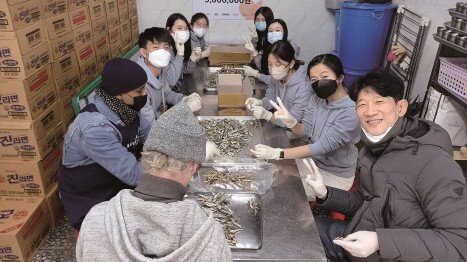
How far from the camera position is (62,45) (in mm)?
3389

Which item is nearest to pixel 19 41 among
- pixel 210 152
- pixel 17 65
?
pixel 17 65

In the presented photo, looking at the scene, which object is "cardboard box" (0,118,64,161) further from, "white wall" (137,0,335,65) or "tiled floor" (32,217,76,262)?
"white wall" (137,0,335,65)

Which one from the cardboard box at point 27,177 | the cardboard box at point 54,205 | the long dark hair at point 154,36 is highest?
the long dark hair at point 154,36

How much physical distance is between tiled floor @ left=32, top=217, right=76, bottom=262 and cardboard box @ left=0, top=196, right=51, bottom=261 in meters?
0.06

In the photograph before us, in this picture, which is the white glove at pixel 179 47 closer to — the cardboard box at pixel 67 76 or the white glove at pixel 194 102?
the white glove at pixel 194 102

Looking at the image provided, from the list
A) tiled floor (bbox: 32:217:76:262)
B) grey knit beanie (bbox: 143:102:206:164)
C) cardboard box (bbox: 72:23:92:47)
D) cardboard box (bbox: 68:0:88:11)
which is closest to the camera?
grey knit beanie (bbox: 143:102:206:164)

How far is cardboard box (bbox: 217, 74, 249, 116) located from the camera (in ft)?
11.1

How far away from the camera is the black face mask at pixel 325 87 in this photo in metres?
2.71

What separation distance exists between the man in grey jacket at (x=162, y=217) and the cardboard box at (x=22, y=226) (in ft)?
6.05

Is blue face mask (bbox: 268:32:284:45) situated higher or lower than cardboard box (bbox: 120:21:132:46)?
higher

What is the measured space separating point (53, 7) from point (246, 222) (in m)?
2.74

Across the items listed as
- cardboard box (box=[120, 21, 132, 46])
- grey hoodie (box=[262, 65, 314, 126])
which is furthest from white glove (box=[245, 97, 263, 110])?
cardboard box (box=[120, 21, 132, 46])

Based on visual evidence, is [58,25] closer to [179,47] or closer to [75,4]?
[75,4]

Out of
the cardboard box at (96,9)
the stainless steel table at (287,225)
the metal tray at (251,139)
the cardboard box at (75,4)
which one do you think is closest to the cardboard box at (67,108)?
the cardboard box at (75,4)
